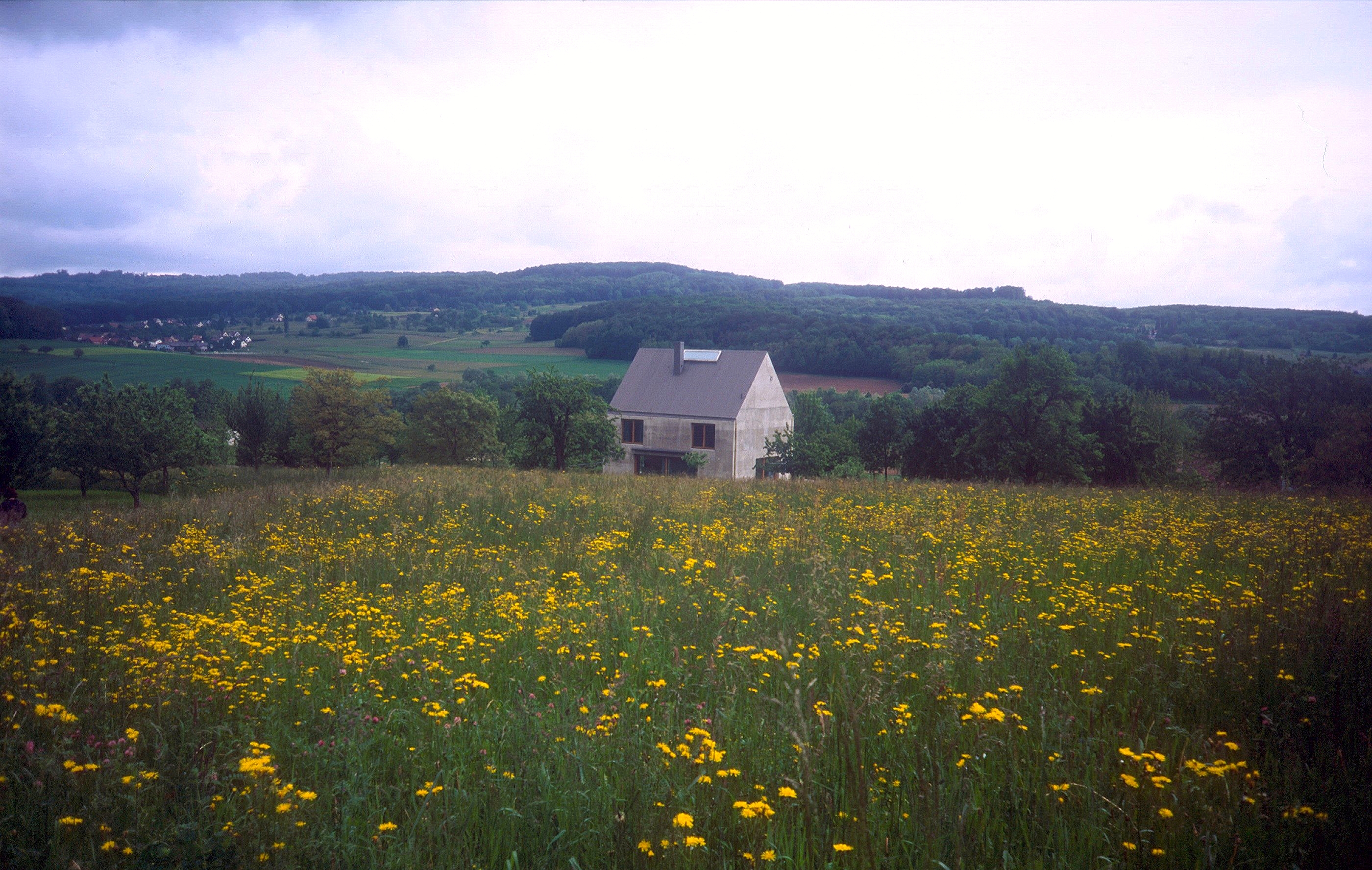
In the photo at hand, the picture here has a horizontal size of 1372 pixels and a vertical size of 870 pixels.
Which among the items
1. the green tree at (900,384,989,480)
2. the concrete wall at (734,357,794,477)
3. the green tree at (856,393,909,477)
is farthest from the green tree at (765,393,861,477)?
the green tree at (900,384,989,480)

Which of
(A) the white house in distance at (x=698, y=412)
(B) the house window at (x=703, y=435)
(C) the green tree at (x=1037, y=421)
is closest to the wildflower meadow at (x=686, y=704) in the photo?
(C) the green tree at (x=1037, y=421)

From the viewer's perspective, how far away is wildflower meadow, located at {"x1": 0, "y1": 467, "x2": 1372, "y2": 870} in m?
2.83

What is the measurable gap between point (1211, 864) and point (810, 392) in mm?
56934

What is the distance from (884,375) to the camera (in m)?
81.2

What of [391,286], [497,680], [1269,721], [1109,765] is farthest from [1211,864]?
[391,286]

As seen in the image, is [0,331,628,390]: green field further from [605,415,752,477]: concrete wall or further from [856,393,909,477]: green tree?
[856,393,909,477]: green tree

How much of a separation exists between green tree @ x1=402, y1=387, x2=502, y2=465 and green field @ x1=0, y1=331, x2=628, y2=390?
4.31 metres

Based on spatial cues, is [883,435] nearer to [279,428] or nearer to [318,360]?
[279,428]

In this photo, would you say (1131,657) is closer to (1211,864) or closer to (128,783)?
(1211,864)

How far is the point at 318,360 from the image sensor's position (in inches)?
2702

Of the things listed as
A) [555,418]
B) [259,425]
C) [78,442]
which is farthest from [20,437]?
[555,418]

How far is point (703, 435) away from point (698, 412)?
5.58ft

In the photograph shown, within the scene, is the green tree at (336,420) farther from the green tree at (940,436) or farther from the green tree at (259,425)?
the green tree at (940,436)

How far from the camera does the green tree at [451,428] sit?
42.7 metres
